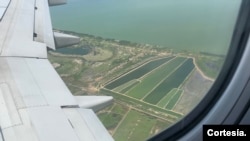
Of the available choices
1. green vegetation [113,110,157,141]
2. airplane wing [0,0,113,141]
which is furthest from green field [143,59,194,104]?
airplane wing [0,0,113,141]

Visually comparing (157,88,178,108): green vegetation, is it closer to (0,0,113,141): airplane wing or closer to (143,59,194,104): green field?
(143,59,194,104): green field

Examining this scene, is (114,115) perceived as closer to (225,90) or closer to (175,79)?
(175,79)

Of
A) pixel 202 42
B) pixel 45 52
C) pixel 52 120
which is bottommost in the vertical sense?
pixel 52 120

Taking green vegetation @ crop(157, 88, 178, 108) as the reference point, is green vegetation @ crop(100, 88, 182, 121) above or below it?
below

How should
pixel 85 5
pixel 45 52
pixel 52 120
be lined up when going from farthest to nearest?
1. pixel 85 5
2. pixel 45 52
3. pixel 52 120

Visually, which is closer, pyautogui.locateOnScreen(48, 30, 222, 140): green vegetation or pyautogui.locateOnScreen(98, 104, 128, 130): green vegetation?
pyautogui.locateOnScreen(48, 30, 222, 140): green vegetation

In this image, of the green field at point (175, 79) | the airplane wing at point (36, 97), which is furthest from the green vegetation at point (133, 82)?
the airplane wing at point (36, 97)

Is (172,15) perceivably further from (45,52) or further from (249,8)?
(45,52)

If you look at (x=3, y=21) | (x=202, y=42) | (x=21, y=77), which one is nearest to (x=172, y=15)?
(x=202, y=42)

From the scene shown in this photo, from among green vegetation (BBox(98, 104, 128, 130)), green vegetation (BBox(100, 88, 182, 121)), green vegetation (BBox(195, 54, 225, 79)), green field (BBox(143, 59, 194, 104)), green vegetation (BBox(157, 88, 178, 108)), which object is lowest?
green vegetation (BBox(98, 104, 128, 130))
